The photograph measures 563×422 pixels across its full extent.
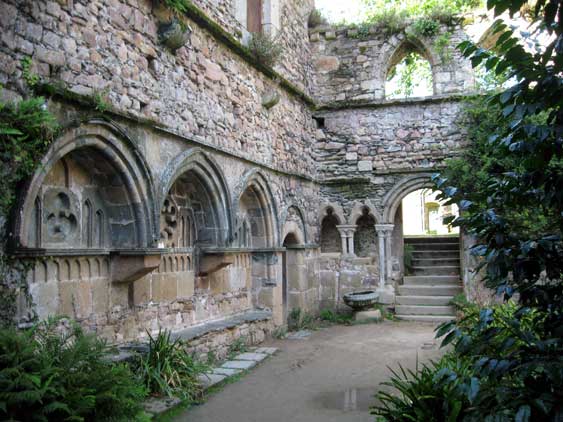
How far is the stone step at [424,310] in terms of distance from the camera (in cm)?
986

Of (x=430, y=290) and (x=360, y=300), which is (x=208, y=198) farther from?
(x=430, y=290)

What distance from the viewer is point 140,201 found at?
5254 millimetres

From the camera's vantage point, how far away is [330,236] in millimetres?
11109

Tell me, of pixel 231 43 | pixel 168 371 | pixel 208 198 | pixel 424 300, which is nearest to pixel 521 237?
pixel 168 371

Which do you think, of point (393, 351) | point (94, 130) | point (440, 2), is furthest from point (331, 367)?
point (440, 2)

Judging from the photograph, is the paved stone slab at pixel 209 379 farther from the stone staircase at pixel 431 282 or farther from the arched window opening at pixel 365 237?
the arched window opening at pixel 365 237

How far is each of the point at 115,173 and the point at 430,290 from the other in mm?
7306

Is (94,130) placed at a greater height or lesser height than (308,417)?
greater

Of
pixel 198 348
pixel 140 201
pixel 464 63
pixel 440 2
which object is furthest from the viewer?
pixel 440 2

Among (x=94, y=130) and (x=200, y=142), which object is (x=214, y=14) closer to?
(x=200, y=142)

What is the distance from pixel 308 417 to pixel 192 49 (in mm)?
4292

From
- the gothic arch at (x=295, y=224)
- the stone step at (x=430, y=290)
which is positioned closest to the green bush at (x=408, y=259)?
the stone step at (x=430, y=290)

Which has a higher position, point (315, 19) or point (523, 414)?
point (315, 19)

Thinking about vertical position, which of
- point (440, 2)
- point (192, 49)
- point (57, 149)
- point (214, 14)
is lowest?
point (57, 149)
